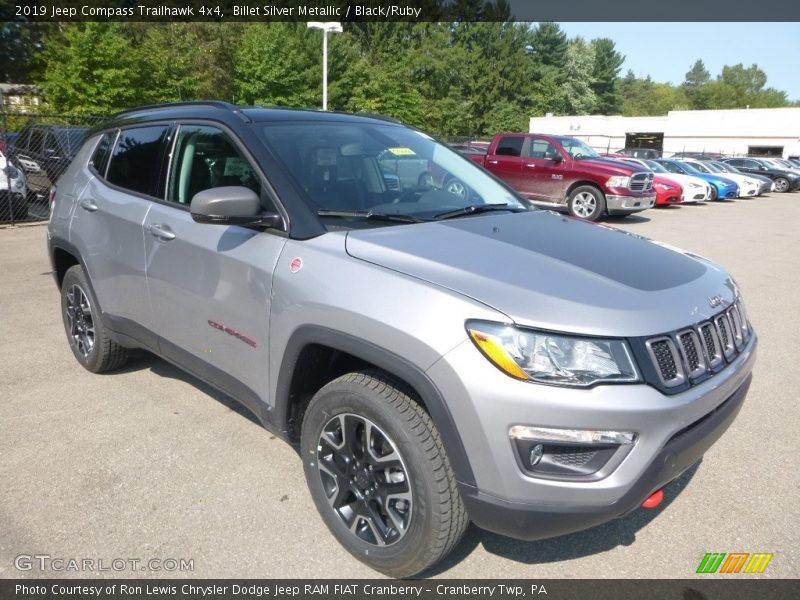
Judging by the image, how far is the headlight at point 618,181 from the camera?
1351cm

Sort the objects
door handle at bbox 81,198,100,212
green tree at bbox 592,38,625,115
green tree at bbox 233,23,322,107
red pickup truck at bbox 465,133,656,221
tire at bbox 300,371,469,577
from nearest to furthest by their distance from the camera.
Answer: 1. tire at bbox 300,371,469,577
2. door handle at bbox 81,198,100,212
3. red pickup truck at bbox 465,133,656,221
4. green tree at bbox 233,23,322,107
5. green tree at bbox 592,38,625,115

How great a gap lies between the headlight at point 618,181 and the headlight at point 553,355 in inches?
487

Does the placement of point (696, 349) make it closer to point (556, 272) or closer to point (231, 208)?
point (556, 272)

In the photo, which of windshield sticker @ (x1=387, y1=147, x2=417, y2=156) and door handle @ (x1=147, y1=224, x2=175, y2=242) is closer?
door handle @ (x1=147, y1=224, x2=175, y2=242)

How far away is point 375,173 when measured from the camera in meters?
3.22

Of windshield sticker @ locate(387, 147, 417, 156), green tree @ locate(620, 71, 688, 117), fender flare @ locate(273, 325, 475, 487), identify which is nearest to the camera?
fender flare @ locate(273, 325, 475, 487)

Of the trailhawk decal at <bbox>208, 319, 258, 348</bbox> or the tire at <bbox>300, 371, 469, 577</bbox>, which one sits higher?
the trailhawk decal at <bbox>208, 319, 258, 348</bbox>

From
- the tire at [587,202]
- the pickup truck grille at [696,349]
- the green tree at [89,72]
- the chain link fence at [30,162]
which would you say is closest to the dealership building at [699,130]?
the green tree at [89,72]

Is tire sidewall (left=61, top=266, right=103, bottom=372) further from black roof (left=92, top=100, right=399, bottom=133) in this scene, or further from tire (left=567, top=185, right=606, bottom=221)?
tire (left=567, top=185, right=606, bottom=221)

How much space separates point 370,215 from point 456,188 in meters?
0.77

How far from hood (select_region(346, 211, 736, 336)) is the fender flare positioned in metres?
0.23

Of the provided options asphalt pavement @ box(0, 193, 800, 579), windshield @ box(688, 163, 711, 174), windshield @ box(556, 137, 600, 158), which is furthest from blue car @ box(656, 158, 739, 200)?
asphalt pavement @ box(0, 193, 800, 579)

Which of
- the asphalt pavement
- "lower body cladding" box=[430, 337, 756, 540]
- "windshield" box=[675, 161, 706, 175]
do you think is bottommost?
the asphalt pavement

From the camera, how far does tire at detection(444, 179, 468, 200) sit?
11.0ft
